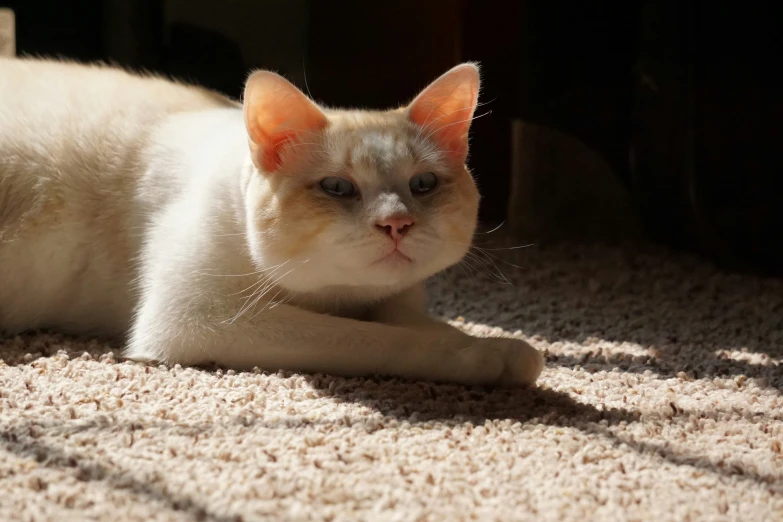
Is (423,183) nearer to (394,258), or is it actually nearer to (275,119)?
(394,258)

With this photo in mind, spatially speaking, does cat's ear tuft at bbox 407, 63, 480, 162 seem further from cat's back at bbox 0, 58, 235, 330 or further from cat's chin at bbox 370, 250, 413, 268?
cat's back at bbox 0, 58, 235, 330

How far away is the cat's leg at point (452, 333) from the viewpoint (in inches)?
62.2

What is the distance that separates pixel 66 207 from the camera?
6.19 ft

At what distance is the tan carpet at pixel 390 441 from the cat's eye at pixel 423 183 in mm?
370

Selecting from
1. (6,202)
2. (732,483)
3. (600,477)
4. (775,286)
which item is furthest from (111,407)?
(775,286)

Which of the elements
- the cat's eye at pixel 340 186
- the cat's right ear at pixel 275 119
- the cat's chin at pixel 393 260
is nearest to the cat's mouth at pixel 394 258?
the cat's chin at pixel 393 260

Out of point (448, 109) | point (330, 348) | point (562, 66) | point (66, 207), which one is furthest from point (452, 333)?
point (562, 66)

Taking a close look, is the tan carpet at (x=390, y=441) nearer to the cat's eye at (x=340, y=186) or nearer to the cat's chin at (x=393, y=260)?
the cat's chin at (x=393, y=260)

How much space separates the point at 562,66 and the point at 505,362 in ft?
6.10

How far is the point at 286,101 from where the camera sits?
160 centimetres

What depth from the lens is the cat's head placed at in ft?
5.04

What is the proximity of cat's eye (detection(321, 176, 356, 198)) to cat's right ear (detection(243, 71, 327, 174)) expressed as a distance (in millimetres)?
110

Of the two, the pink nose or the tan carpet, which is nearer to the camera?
the tan carpet

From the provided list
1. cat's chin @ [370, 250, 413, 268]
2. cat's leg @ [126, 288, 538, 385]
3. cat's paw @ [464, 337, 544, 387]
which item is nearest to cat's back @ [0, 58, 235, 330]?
cat's leg @ [126, 288, 538, 385]
